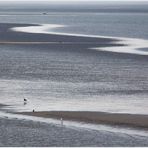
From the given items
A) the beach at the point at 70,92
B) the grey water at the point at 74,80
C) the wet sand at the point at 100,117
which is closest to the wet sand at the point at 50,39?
the beach at the point at 70,92

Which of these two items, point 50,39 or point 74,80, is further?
point 50,39

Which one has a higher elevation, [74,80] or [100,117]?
[74,80]

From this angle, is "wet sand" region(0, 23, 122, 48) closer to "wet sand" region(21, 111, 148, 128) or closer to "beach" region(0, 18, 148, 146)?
"beach" region(0, 18, 148, 146)

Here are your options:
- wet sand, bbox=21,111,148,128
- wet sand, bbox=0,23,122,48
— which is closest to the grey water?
wet sand, bbox=21,111,148,128

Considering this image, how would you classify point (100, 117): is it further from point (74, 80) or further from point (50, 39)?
point (50, 39)

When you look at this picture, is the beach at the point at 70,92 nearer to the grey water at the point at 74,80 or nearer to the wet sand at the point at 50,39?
the grey water at the point at 74,80

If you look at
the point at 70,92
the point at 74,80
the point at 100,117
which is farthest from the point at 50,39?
the point at 100,117

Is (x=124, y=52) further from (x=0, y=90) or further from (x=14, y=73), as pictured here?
(x=0, y=90)

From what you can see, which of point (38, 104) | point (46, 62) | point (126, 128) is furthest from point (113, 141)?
point (46, 62)
